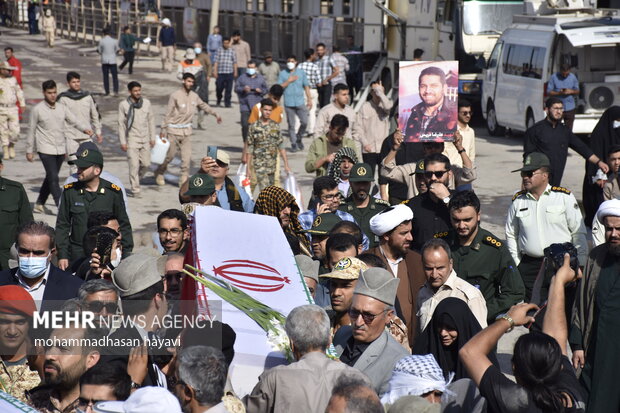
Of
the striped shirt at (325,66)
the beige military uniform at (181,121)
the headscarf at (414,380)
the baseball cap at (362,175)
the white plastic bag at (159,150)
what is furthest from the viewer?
the striped shirt at (325,66)

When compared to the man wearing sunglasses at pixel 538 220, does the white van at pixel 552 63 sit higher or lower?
higher

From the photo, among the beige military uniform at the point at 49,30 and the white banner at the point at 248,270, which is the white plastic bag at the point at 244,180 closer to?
the white banner at the point at 248,270

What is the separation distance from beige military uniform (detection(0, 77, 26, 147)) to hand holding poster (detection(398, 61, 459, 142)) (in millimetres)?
10425

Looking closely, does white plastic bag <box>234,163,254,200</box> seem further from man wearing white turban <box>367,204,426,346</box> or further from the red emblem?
the red emblem

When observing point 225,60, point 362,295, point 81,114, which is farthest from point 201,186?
point 225,60

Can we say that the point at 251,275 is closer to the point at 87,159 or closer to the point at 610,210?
the point at 610,210

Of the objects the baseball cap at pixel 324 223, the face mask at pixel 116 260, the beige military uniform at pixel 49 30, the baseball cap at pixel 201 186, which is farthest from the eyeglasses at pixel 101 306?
the beige military uniform at pixel 49 30

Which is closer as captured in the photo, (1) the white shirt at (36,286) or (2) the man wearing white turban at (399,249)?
(1) the white shirt at (36,286)

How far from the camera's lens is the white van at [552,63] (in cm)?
1961

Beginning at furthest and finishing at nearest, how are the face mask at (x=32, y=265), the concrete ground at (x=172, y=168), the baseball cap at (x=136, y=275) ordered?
the concrete ground at (x=172, y=168), the face mask at (x=32, y=265), the baseball cap at (x=136, y=275)

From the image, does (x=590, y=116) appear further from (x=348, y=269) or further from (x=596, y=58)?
(x=348, y=269)

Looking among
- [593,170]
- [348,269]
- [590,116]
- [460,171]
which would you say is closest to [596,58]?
[590,116]

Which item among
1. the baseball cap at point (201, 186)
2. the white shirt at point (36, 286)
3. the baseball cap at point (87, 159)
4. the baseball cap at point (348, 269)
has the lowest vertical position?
the white shirt at point (36, 286)

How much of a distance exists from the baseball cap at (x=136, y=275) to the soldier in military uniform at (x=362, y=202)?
2.84m
